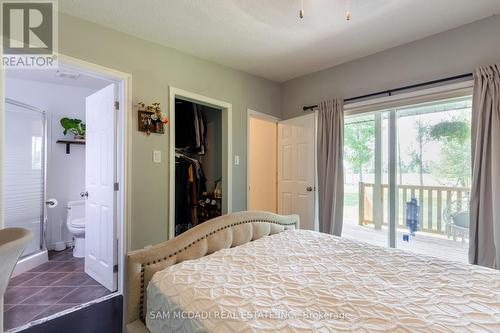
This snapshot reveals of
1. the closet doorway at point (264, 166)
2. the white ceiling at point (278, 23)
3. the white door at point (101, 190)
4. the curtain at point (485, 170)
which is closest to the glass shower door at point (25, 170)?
the white door at point (101, 190)

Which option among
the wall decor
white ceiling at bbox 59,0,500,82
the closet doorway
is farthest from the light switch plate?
the closet doorway

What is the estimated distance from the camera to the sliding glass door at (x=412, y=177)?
248 centimetres

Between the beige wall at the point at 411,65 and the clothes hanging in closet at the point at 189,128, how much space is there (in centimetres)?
148

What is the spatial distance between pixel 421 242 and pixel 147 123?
3.18 meters

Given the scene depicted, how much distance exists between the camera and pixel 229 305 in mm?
973

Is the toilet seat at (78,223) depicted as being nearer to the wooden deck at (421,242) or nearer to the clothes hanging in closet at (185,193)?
the clothes hanging in closet at (185,193)

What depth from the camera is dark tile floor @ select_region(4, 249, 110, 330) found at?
2.04m

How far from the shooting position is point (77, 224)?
330 cm

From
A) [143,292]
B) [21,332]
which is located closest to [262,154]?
[143,292]

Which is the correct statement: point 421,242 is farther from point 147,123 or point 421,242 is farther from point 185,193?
point 147,123

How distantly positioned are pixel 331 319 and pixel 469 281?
841 mm

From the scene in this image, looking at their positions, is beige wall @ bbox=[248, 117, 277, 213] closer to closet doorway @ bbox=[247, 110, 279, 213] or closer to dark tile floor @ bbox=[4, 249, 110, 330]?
closet doorway @ bbox=[247, 110, 279, 213]

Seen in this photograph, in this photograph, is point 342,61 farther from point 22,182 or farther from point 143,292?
point 22,182

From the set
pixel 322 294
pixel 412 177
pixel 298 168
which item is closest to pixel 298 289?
pixel 322 294
